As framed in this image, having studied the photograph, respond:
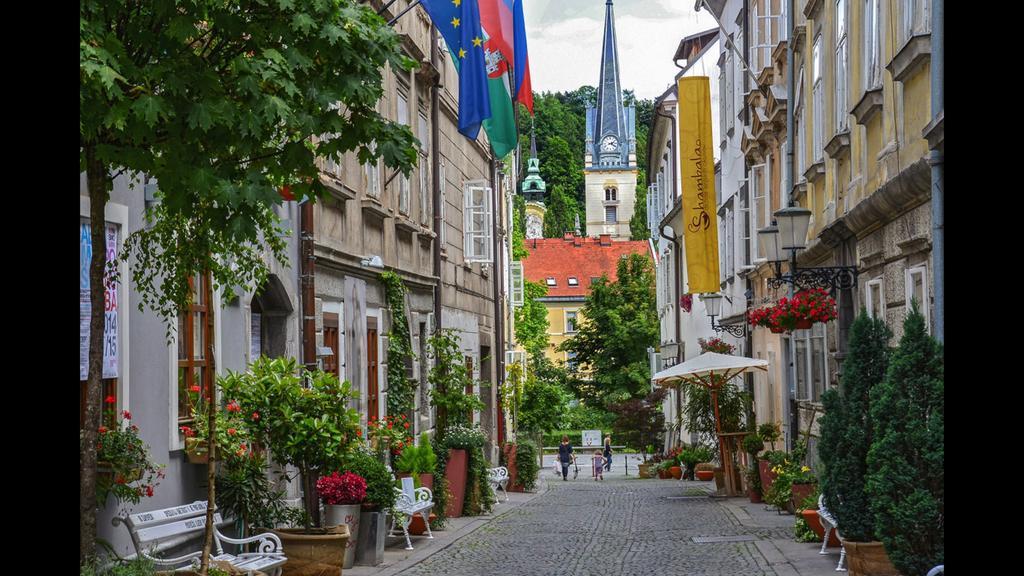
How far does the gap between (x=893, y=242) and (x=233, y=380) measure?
623cm

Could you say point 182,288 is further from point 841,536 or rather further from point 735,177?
point 735,177

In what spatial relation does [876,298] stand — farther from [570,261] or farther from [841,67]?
[570,261]

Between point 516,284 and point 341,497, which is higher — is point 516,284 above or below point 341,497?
above

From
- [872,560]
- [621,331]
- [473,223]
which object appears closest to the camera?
[872,560]

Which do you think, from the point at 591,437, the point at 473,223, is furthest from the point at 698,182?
the point at 591,437

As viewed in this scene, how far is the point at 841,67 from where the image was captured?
15.5 meters

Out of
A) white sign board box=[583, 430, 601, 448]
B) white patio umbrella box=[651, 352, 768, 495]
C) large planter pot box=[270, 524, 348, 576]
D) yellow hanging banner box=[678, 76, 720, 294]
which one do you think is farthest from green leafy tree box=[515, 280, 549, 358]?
large planter pot box=[270, 524, 348, 576]

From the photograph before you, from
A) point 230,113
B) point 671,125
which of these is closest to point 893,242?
point 230,113

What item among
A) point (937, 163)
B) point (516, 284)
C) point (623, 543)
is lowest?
point (623, 543)

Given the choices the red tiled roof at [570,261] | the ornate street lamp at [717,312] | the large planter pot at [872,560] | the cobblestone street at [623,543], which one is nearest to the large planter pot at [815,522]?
the cobblestone street at [623,543]

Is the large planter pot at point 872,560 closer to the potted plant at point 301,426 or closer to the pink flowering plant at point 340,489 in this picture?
the potted plant at point 301,426

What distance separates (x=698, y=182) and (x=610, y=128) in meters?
106

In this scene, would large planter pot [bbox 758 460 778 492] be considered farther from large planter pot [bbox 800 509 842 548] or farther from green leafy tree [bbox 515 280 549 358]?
green leafy tree [bbox 515 280 549 358]

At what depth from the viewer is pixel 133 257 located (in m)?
9.44
